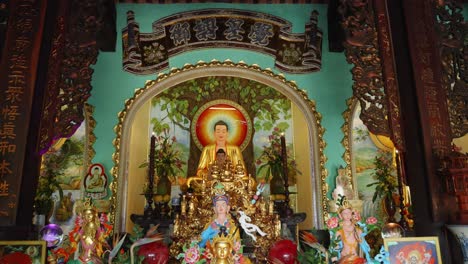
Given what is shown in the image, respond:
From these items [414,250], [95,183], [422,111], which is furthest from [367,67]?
[95,183]

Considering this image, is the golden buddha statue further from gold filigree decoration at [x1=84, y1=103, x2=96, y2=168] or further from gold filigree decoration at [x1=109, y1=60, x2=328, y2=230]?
gold filigree decoration at [x1=84, y1=103, x2=96, y2=168]

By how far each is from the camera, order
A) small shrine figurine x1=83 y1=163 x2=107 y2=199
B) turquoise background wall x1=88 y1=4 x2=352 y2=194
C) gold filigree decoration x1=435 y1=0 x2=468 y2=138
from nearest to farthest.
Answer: gold filigree decoration x1=435 y1=0 x2=468 y2=138
small shrine figurine x1=83 y1=163 x2=107 y2=199
turquoise background wall x1=88 y1=4 x2=352 y2=194

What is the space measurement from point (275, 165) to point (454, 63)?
2.87m

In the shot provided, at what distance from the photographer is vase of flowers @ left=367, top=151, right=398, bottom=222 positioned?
5520 millimetres

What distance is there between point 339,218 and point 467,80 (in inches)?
68.2

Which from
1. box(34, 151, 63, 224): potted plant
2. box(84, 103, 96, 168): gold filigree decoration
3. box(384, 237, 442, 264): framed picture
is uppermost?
box(84, 103, 96, 168): gold filigree decoration

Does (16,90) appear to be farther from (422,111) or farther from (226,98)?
(226,98)

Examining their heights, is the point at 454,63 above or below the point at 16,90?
above

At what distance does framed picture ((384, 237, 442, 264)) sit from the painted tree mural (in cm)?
366

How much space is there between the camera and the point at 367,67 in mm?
3848

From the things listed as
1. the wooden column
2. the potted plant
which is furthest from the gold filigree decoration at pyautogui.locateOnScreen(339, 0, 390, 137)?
the potted plant

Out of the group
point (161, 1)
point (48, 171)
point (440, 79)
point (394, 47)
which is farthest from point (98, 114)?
point (440, 79)

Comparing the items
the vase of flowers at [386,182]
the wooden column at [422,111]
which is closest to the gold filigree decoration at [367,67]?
the wooden column at [422,111]

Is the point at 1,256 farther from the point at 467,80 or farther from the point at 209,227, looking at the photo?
the point at 467,80
